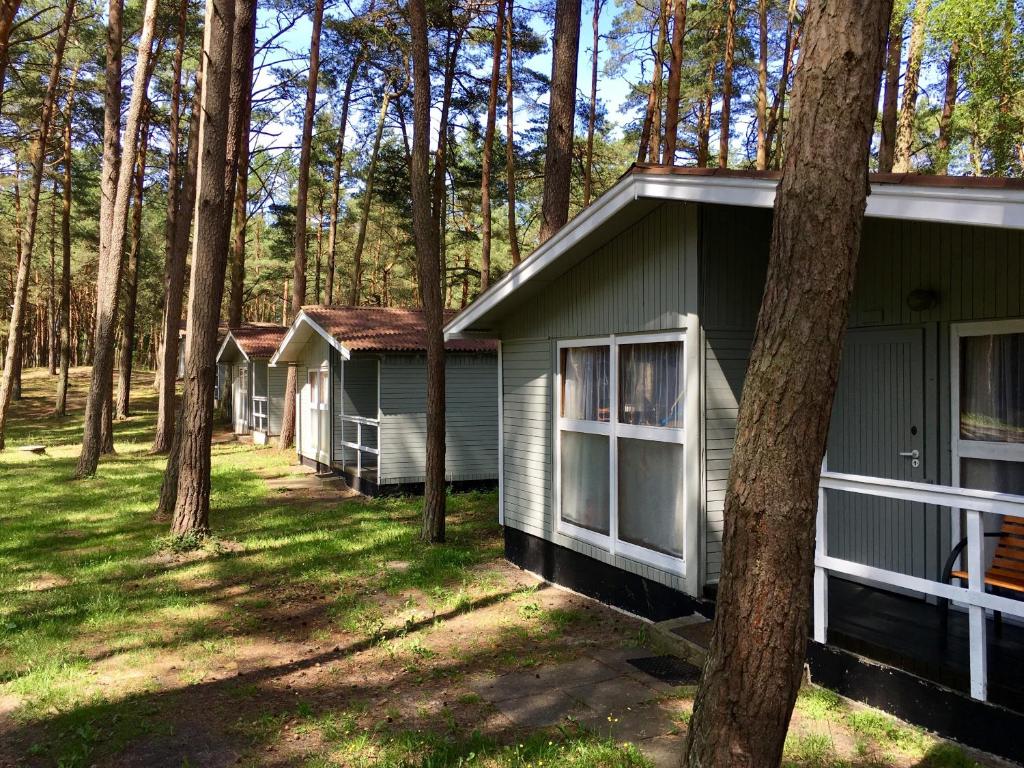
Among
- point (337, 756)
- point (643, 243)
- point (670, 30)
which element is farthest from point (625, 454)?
point (670, 30)

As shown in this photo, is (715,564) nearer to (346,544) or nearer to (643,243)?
(643,243)

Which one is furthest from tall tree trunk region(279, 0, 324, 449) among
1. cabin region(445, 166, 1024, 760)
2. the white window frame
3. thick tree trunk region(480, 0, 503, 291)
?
the white window frame

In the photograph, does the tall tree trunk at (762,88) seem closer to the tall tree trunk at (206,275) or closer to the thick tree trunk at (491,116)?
the thick tree trunk at (491,116)

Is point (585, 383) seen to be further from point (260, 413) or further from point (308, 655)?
point (260, 413)

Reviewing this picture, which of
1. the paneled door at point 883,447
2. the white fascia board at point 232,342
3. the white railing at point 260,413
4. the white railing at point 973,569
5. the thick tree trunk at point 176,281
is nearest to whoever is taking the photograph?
the white railing at point 973,569

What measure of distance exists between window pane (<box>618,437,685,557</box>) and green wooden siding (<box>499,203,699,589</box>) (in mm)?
225

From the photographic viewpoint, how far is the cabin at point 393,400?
1222cm

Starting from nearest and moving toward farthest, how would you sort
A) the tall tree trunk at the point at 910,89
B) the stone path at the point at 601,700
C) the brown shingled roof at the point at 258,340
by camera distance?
the stone path at the point at 601,700 → the tall tree trunk at the point at 910,89 → the brown shingled roof at the point at 258,340

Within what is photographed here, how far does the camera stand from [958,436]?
4.89 metres

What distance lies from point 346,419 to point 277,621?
295 inches

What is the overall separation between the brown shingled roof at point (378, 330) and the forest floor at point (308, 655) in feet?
9.85

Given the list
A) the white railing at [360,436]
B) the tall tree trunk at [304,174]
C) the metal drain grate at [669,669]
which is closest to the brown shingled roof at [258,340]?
the tall tree trunk at [304,174]

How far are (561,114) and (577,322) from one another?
4.18 metres

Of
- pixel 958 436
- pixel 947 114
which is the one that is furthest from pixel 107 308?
pixel 947 114
